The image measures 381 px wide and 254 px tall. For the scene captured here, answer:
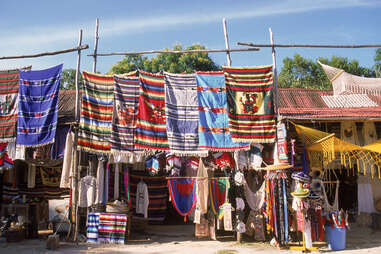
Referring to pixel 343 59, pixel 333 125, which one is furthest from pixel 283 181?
pixel 343 59

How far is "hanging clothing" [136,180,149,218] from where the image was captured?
10758 mm

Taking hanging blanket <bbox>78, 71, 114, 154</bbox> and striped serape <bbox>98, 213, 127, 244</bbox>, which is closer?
striped serape <bbox>98, 213, 127, 244</bbox>

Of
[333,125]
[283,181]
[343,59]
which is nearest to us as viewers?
[283,181]

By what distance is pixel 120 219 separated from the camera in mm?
9375

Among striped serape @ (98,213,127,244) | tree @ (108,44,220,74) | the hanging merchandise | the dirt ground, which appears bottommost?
the dirt ground

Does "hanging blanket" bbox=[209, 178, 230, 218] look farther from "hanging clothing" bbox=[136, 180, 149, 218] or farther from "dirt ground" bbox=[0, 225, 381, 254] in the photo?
"hanging clothing" bbox=[136, 180, 149, 218]

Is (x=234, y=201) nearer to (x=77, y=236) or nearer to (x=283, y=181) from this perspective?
(x=283, y=181)

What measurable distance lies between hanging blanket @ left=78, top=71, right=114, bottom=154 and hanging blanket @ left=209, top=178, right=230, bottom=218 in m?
3.09

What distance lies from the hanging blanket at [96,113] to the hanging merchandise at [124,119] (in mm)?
233

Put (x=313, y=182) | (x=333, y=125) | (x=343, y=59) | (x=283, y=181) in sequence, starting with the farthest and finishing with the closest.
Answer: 1. (x=343, y=59)
2. (x=333, y=125)
3. (x=313, y=182)
4. (x=283, y=181)

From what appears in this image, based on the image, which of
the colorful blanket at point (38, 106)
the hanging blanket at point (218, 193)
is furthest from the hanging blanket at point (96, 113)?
the hanging blanket at point (218, 193)

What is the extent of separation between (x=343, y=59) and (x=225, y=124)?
1933 cm

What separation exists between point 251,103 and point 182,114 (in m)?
2.01

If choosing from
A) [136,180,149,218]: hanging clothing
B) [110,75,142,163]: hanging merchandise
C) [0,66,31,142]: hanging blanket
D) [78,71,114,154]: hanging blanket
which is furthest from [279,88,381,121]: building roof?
[0,66,31,142]: hanging blanket
